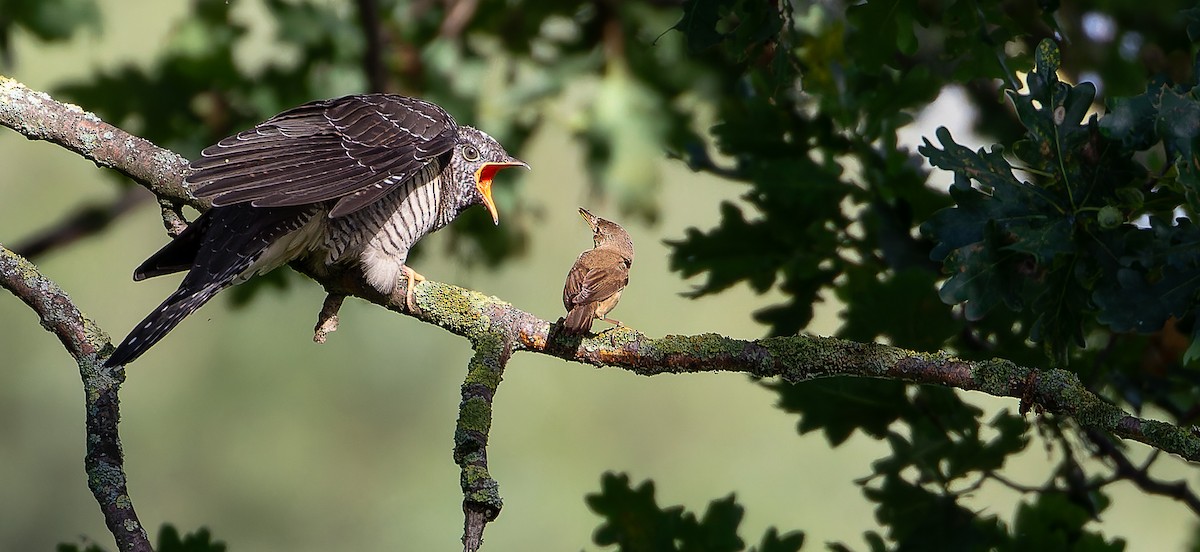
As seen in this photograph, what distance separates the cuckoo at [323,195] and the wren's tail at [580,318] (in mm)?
613

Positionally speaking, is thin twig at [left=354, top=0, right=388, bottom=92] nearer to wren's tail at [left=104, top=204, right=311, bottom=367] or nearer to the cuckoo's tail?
wren's tail at [left=104, top=204, right=311, bottom=367]

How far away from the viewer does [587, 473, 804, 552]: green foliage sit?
335 centimetres

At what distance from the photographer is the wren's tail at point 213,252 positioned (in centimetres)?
313

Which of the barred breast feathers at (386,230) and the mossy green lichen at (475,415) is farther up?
the barred breast feathers at (386,230)

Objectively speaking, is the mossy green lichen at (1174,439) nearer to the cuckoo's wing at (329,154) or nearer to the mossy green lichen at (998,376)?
the mossy green lichen at (998,376)

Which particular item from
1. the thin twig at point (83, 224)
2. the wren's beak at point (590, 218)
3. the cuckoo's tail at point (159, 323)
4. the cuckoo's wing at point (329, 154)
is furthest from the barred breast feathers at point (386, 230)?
the thin twig at point (83, 224)

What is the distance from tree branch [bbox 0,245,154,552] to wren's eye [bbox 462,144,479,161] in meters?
1.40

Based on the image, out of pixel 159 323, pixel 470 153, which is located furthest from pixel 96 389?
pixel 470 153

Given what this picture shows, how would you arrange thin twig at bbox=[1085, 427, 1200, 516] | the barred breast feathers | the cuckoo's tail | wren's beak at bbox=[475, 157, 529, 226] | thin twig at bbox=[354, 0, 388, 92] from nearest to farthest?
1. the cuckoo's tail
2. the barred breast feathers
3. thin twig at bbox=[1085, 427, 1200, 516]
4. wren's beak at bbox=[475, 157, 529, 226]
5. thin twig at bbox=[354, 0, 388, 92]

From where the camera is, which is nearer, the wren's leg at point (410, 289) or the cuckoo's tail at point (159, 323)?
the cuckoo's tail at point (159, 323)

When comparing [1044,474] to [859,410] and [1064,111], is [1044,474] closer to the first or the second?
[859,410]

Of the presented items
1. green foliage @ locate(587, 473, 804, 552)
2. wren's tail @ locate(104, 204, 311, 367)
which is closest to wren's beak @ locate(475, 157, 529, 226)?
wren's tail @ locate(104, 204, 311, 367)

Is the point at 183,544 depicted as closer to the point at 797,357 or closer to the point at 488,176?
the point at 488,176

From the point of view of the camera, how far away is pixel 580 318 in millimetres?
2822
